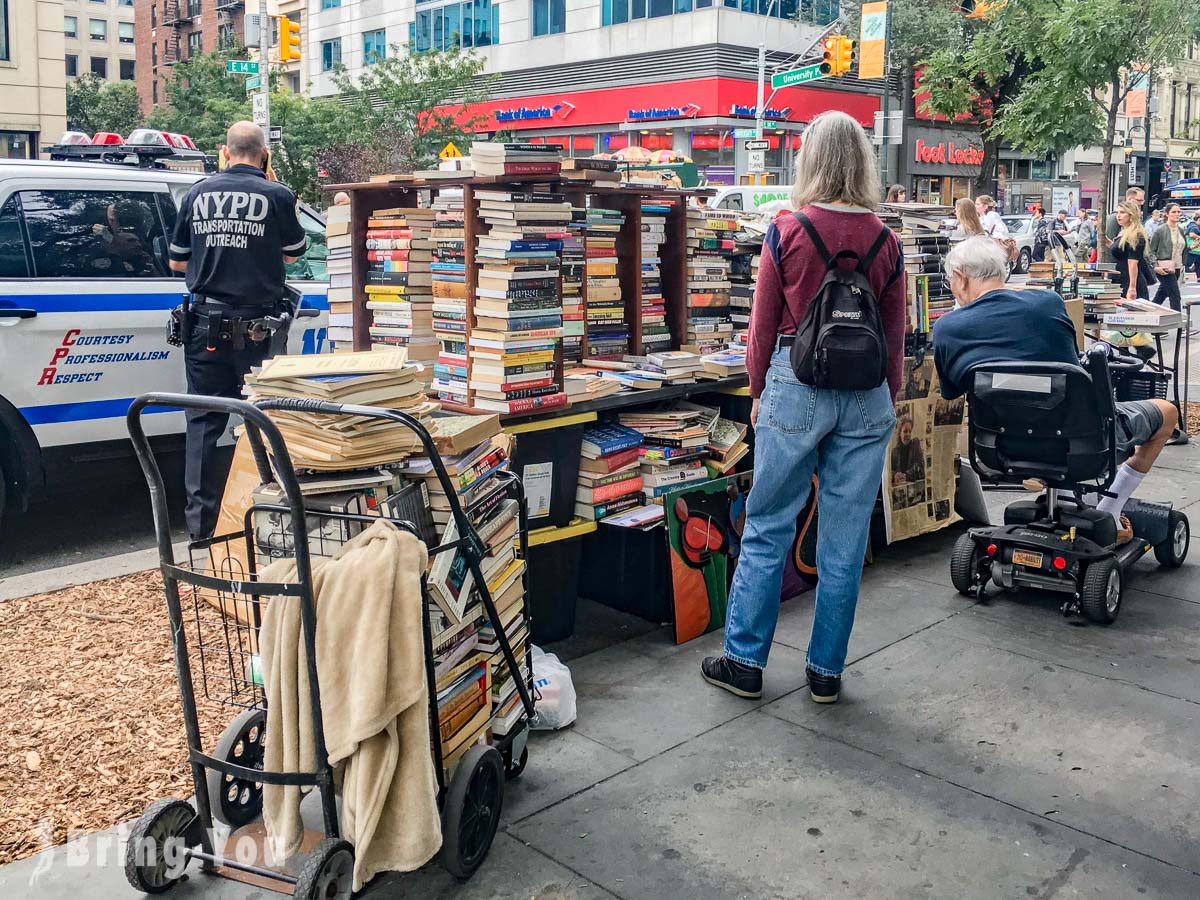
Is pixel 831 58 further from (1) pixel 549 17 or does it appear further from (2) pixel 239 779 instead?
(2) pixel 239 779

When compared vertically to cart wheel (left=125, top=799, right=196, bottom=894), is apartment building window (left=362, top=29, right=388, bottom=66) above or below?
above

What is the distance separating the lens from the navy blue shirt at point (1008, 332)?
17.3 ft

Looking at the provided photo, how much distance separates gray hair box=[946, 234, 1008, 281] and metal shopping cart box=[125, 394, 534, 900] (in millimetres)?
3075

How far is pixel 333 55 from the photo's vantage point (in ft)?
156

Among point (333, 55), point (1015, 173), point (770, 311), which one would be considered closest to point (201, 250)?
point (770, 311)

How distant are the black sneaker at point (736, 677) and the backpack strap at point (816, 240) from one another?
1512 millimetres

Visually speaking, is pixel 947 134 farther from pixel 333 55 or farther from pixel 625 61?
pixel 333 55

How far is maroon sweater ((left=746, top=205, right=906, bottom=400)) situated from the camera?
414cm

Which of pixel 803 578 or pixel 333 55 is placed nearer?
pixel 803 578

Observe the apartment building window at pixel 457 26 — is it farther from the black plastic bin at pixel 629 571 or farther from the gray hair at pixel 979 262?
the black plastic bin at pixel 629 571

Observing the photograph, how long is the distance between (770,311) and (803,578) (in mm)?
1897

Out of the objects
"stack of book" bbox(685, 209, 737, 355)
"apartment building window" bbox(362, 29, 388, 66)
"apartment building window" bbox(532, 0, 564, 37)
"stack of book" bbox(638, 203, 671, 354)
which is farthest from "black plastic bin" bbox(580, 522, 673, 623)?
"apartment building window" bbox(362, 29, 388, 66)

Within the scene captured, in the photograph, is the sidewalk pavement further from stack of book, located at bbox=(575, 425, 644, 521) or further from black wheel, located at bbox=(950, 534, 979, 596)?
stack of book, located at bbox=(575, 425, 644, 521)

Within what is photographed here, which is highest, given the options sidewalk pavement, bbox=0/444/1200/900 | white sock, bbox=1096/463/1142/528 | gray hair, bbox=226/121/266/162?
gray hair, bbox=226/121/266/162
